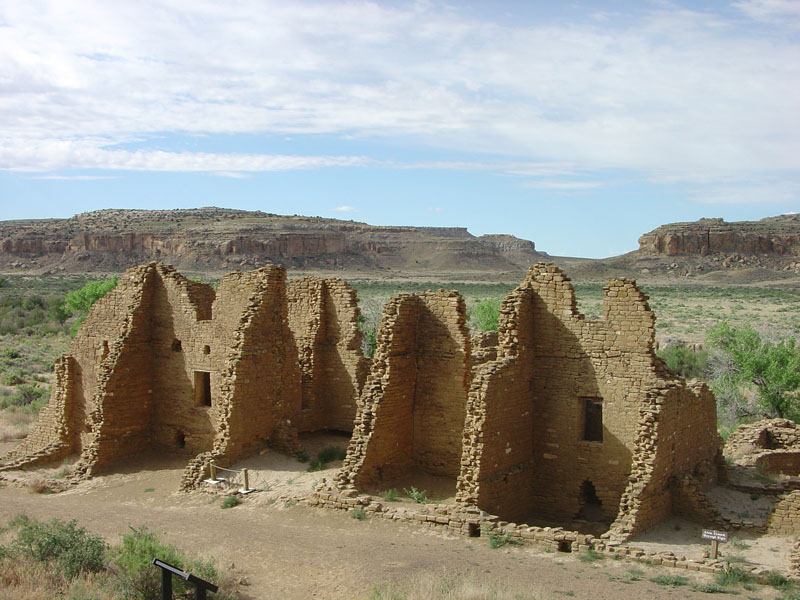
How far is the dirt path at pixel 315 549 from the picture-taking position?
10886 millimetres

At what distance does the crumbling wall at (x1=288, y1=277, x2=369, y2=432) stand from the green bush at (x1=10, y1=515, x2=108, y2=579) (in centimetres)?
840

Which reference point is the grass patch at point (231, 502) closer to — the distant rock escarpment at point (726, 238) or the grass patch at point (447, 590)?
the grass patch at point (447, 590)

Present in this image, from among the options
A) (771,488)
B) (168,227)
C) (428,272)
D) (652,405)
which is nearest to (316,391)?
(652,405)

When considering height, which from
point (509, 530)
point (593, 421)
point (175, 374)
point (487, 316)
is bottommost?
point (509, 530)

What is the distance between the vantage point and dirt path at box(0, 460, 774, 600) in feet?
35.7

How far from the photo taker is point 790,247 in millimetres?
87375

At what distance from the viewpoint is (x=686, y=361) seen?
32531 mm

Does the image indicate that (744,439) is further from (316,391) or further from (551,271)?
(316,391)

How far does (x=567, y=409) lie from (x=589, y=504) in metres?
1.81

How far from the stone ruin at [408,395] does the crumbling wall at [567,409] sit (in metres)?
0.03

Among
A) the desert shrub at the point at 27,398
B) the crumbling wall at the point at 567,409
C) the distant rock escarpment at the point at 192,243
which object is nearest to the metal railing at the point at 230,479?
the crumbling wall at the point at 567,409

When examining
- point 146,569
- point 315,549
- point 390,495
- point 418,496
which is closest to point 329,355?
point 390,495

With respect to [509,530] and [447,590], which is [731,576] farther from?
[447,590]

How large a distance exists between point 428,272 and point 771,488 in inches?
3800
